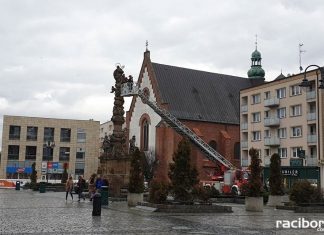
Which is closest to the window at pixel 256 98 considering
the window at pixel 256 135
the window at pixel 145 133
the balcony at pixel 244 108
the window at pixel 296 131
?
the balcony at pixel 244 108

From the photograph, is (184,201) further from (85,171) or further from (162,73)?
(85,171)

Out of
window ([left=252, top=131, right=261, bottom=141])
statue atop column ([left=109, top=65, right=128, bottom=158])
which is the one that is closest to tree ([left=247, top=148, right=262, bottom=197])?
statue atop column ([left=109, top=65, right=128, bottom=158])

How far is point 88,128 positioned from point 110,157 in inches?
2424

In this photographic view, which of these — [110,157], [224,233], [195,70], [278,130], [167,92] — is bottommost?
[224,233]

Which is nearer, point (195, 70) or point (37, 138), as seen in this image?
point (195, 70)

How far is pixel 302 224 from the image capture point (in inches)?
698

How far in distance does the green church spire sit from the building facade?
32645 millimetres

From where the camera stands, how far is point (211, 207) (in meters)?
22.6

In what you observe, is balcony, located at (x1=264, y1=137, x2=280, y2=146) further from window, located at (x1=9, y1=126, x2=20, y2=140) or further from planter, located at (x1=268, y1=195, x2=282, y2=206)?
window, located at (x1=9, y1=126, x2=20, y2=140)

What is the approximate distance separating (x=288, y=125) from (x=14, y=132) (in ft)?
172

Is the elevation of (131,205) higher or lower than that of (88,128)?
lower

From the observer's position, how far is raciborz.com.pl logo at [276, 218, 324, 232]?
16.6 m

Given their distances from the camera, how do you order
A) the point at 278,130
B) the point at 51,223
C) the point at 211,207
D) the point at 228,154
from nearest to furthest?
the point at 51,223, the point at 211,207, the point at 278,130, the point at 228,154

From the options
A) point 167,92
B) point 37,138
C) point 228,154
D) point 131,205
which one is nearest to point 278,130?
point 228,154
